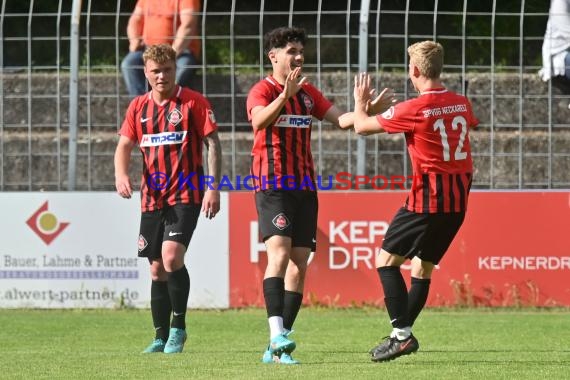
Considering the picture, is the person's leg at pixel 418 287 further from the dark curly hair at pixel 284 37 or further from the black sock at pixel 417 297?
the dark curly hair at pixel 284 37

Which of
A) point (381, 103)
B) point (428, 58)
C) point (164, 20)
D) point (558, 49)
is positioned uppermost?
point (164, 20)

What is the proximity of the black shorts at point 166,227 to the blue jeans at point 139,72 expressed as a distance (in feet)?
12.6

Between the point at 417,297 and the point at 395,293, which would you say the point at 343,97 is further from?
the point at 395,293

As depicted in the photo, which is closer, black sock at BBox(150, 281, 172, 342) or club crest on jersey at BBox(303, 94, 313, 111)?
club crest on jersey at BBox(303, 94, 313, 111)

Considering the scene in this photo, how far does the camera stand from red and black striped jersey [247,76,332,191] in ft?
25.8

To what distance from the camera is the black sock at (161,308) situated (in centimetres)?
870

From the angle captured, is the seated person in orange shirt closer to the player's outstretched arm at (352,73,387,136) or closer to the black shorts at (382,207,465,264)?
the player's outstretched arm at (352,73,387,136)

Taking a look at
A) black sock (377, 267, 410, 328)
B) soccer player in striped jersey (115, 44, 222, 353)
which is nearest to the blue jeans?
soccer player in striped jersey (115, 44, 222, 353)

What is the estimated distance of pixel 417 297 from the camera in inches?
303

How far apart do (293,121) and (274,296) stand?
1080 mm

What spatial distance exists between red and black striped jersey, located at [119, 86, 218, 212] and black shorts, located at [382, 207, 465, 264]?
62.7 inches

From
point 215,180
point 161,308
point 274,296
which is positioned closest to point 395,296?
point 274,296

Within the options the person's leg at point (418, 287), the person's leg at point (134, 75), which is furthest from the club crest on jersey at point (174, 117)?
the person's leg at point (134, 75)

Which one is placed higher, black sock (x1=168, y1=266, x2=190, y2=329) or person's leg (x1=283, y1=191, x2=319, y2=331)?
person's leg (x1=283, y1=191, x2=319, y2=331)
